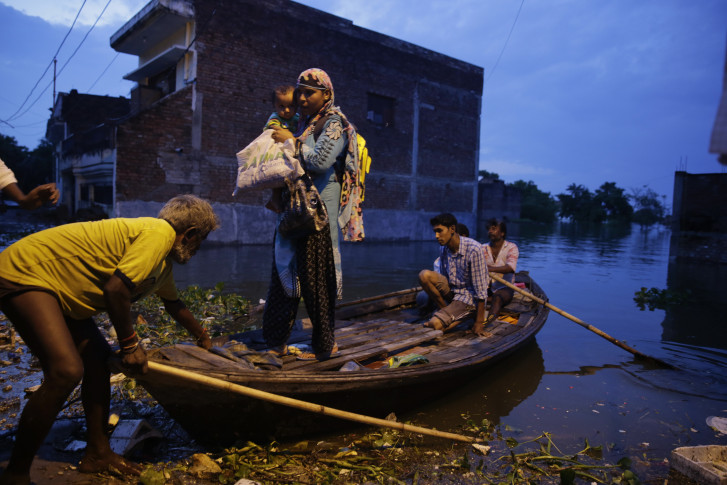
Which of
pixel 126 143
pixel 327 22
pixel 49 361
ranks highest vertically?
pixel 327 22

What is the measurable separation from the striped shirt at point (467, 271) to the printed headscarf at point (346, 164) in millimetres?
→ 1687

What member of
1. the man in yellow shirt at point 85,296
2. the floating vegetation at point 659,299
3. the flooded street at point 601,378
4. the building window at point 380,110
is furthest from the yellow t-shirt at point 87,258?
the building window at point 380,110

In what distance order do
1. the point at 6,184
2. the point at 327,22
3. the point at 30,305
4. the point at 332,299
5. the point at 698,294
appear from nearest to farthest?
1. the point at 30,305
2. the point at 6,184
3. the point at 332,299
4. the point at 698,294
5. the point at 327,22

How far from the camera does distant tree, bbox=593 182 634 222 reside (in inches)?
2290

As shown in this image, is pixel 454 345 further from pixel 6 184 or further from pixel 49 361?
pixel 6 184

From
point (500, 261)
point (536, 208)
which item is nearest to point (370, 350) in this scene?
point (500, 261)

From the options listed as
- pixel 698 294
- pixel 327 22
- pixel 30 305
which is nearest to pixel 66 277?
pixel 30 305

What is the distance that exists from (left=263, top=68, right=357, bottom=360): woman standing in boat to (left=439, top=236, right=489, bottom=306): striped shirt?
188cm

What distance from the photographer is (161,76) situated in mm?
14914

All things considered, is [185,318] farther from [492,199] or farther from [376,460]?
[492,199]

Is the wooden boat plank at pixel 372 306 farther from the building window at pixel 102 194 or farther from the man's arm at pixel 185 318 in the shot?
the building window at pixel 102 194

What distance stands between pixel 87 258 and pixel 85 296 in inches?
6.7

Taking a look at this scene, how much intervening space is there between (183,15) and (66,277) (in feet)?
39.6

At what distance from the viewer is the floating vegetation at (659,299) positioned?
7.91 meters
